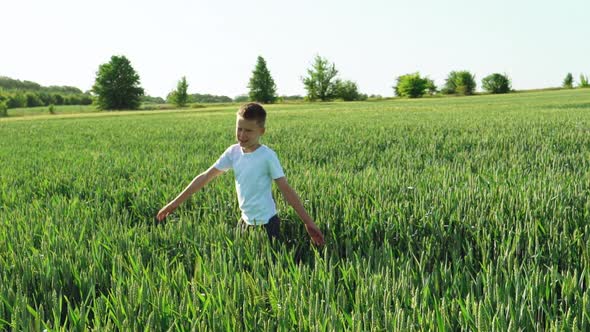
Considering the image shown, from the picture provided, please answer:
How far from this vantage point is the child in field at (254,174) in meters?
2.78

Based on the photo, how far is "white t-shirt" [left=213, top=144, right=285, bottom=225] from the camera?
9.55ft

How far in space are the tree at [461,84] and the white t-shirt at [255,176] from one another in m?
95.1

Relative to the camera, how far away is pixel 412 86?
310 feet

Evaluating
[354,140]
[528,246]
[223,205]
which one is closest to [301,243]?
[223,205]

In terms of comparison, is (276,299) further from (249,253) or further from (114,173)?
(114,173)

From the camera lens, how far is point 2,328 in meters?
1.88

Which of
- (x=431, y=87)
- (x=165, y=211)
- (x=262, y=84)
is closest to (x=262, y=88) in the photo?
(x=262, y=84)

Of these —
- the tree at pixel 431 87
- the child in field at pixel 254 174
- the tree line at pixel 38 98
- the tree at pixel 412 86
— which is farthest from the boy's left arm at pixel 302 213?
the tree at pixel 431 87

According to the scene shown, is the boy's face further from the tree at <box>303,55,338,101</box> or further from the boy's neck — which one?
the tree at <box>303,55,338,101</box>

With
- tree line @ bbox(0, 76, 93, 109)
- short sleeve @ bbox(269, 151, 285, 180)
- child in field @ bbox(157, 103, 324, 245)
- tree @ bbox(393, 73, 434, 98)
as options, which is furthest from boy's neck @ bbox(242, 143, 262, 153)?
tree @ bbox(393, 73, 434, 98)

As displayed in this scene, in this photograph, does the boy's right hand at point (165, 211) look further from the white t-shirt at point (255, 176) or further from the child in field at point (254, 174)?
the white t-shirt at point (255, 176)

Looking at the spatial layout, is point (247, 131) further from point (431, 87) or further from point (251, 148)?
point (431, 87)

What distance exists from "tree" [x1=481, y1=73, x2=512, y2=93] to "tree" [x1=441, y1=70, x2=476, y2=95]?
3.41 metres

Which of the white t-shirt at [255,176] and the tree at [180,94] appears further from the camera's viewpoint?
the tree at [180,94]
